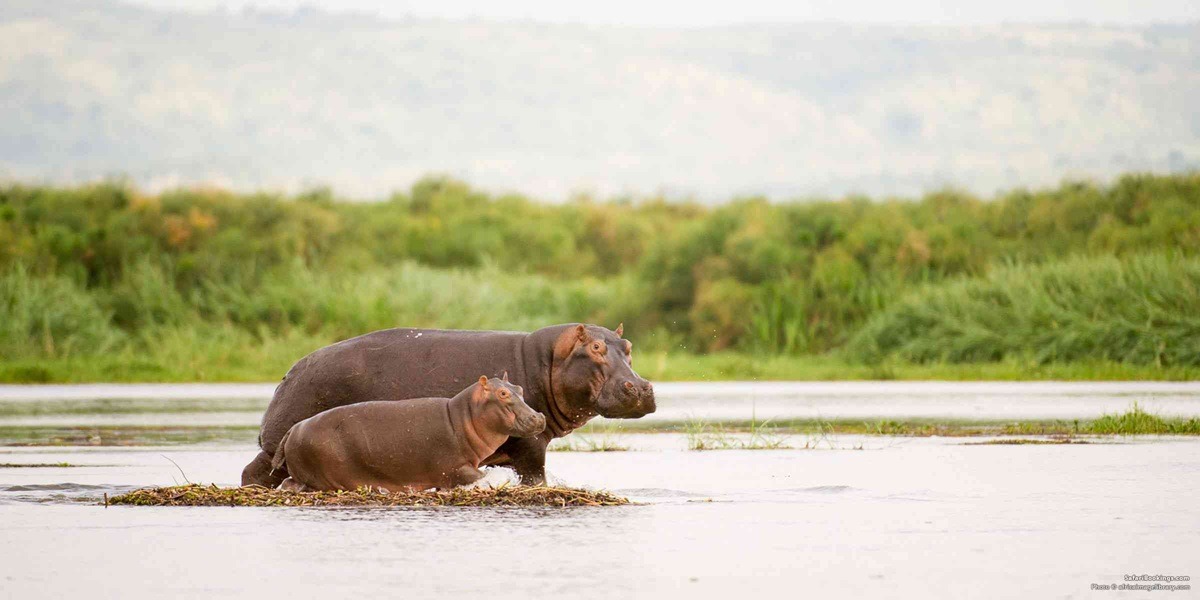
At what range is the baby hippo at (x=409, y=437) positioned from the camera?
8375 millimetres

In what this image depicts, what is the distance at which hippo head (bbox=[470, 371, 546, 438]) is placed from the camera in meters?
8.33

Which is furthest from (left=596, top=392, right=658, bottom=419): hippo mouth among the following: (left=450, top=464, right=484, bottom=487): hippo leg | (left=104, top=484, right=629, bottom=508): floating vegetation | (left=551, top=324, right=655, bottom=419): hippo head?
(left=450, top=464, right=484, bottom=487): hippo leg

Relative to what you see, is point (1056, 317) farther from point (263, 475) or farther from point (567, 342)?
point (263, 475)

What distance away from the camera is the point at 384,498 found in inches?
330

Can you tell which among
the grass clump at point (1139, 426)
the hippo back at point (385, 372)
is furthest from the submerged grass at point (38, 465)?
the grass clump at point (1139, 426)

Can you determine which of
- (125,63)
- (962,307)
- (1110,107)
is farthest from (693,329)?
(125,63)

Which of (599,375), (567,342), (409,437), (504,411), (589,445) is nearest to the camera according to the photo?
(504,411)

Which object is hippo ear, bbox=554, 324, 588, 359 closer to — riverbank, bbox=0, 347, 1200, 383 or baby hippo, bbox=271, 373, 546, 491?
baby hippo, bbox=271, 373, 546, 491

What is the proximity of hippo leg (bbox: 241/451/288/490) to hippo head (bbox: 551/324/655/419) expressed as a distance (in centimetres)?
146

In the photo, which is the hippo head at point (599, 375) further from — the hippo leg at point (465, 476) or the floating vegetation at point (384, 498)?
the hippo leg at point (465, 476)

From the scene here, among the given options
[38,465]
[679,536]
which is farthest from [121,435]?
[679,536]

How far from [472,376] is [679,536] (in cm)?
212

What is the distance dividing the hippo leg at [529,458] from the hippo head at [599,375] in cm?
32

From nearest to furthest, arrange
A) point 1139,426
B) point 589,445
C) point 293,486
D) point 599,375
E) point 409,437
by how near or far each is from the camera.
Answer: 1. point 409,437
2. point 293,486
3. point 599,375
4. point 1139,426
5. point 589,445
